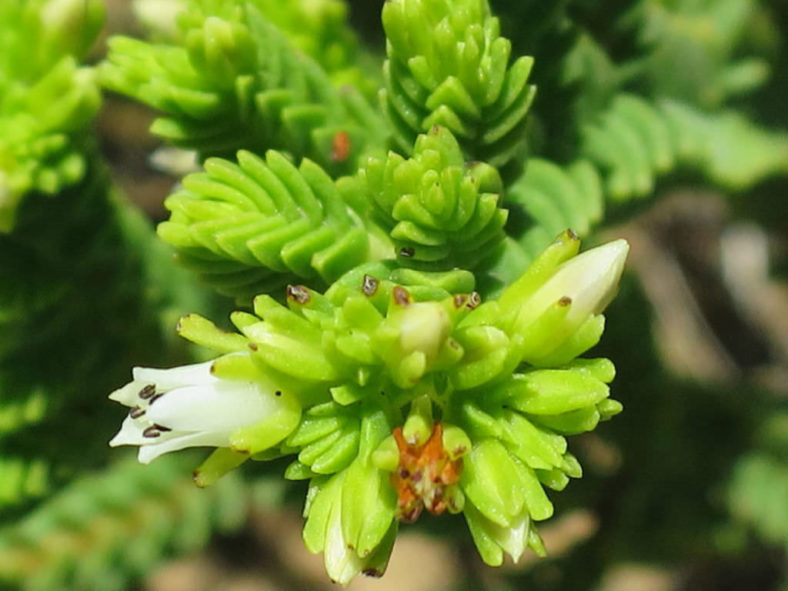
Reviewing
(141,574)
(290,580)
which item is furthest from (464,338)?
(290,580)

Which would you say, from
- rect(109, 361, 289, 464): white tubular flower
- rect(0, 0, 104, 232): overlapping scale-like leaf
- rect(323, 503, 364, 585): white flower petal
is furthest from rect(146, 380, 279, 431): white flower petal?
rect(0, 0, 104, 232): overlapping scale-like leaf

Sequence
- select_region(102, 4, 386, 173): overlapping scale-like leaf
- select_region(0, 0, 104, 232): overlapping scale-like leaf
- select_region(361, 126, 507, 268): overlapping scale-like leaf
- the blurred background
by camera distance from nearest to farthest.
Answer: select_region(361, 126, 507, 268): overlapping scale-like leaf
select_region(102, 4, 386, 173): overlapping scale-like leaf
select_region(0, 0, 104, 232): overlapping scale-like leaf
the blurred background

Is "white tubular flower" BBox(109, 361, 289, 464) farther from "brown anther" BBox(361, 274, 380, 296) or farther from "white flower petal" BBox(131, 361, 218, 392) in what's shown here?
"brown anther" BBox(361, 274, 380, 296)

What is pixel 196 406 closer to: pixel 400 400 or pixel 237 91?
pixel 400 400

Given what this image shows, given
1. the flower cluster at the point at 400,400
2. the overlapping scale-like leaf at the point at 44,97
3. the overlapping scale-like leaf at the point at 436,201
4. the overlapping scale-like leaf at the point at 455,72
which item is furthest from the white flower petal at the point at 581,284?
the overlapping scale-like leaf at the point at 44,97

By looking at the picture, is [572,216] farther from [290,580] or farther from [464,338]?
[290,580]

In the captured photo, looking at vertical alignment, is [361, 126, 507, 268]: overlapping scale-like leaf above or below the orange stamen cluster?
above

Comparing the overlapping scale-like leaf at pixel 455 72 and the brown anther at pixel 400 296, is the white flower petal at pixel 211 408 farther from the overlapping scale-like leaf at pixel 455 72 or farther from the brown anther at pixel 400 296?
the overlapping scale-like leaf at pixel 455 72
